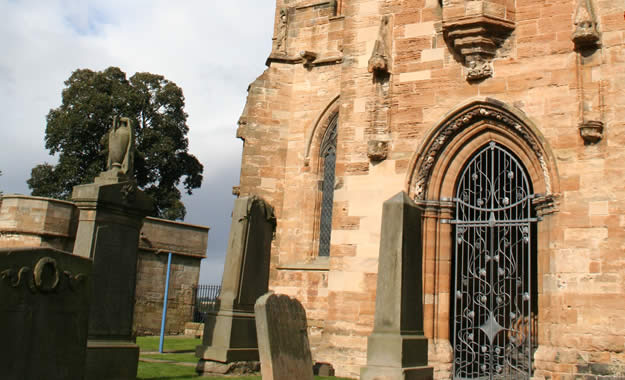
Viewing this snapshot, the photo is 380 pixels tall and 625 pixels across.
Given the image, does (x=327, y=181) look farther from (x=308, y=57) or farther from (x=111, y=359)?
(x=111, y=359)

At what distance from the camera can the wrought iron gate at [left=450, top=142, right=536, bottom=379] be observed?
10945 millimetres

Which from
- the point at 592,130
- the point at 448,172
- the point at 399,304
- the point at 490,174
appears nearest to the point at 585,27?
the point at 592,130

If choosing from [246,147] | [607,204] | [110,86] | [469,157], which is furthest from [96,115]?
[607,204]

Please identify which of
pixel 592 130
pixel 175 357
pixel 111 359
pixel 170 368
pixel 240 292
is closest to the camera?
pixel 111 359

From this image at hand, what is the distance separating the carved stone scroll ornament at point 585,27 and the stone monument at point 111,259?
23.9ft

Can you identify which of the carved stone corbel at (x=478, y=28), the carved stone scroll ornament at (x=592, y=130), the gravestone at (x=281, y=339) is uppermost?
the carved stone corbel at (x=478, y=28)

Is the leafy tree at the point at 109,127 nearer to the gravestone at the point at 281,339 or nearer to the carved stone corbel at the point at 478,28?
the carved stone corbel at the point at 478,28

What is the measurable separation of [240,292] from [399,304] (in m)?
3.24

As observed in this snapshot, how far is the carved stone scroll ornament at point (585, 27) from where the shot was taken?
10.4m

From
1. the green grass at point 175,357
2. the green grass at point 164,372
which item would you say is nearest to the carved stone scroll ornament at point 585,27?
the green grass at point 164,372

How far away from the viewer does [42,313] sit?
4492 millimetres

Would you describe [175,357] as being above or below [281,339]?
below

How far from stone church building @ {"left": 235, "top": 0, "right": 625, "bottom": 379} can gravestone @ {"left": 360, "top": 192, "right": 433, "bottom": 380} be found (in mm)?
3056

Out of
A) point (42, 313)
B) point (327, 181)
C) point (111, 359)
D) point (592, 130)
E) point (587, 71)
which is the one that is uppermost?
point (587, 71)
